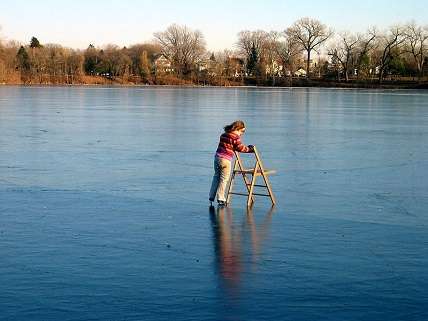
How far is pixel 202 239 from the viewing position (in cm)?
778

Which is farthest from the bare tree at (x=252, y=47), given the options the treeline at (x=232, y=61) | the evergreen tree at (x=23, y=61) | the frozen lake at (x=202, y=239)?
the frozen lake at (x=202, y=239)

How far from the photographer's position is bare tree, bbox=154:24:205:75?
12450 cm

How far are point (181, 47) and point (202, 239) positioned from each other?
12205 centimetres

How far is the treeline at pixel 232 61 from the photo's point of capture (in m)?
109

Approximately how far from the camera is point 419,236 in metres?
7.98

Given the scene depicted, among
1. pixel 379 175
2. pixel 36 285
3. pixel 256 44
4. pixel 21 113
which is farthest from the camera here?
pixel 256 44

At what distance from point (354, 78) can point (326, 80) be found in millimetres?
4891

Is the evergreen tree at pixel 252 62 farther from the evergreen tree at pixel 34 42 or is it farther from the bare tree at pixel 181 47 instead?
the evergreen tree at pixel 34 42

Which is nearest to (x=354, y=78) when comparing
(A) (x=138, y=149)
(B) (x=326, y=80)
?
(B) (x=326, y=80)

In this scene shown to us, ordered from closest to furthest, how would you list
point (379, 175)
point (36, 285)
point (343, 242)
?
point (36, 285) → point (343, 242) → point (379, 175)

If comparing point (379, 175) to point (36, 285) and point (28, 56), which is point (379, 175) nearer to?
point (36, 285)

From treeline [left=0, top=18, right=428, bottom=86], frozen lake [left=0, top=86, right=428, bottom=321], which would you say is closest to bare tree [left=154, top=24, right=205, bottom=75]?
treeline [left=0, top=18, right=428, bottom=86]

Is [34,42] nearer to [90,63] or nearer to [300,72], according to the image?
[90,63]

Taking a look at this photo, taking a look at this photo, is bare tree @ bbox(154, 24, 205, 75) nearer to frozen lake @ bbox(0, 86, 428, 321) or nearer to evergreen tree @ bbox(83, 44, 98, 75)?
evergreen tree @ bbox(83, 44, 98, 75)
